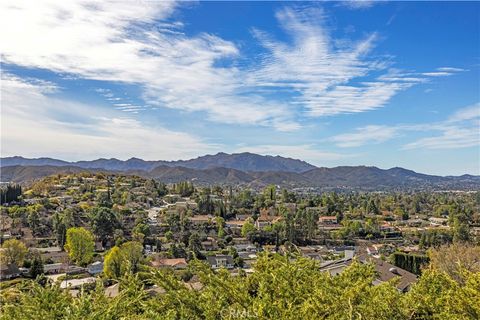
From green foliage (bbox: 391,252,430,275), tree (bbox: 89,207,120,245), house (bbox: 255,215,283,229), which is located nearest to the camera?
green foliage (bbox: 391,252,430,275)

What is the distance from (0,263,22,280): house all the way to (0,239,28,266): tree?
1.93 ft

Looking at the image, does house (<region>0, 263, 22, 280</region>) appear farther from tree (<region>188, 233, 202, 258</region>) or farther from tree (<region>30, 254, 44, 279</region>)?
tree (<region>188, 233, 202, 258</region>)

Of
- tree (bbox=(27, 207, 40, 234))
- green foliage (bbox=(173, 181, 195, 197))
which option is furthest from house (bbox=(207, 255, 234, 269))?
green foliage (bbox=(173, 181, 195, 197))

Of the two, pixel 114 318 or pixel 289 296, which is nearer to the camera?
pixel 114 318

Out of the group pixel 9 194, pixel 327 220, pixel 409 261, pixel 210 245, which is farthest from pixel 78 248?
pixel 327 220

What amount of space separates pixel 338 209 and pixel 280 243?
21357 millimetres

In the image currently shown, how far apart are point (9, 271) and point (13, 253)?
1.70 metres

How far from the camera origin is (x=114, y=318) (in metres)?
3.49

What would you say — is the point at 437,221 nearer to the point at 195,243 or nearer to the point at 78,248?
the point at 195,243

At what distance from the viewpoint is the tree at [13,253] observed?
2529 centimetres

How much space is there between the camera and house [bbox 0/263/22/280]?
23.7 m

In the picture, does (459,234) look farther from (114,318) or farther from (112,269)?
(114,318)

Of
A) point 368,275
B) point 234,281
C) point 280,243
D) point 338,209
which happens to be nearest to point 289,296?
point 234,281

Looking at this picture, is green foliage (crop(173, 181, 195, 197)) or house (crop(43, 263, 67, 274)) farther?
green foliage (crop(173, 181, 195, 197))
